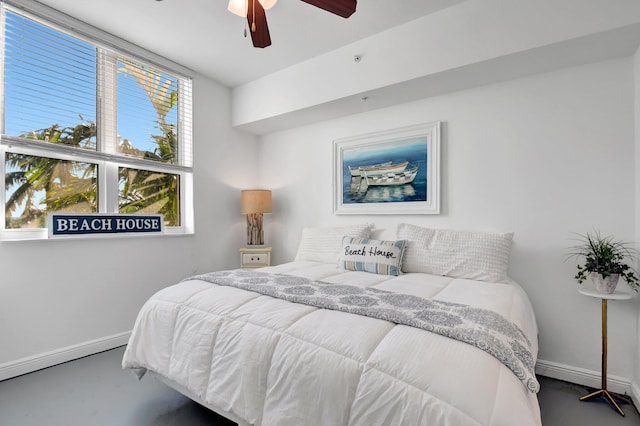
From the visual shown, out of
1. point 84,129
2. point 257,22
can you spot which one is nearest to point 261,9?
point 257,22

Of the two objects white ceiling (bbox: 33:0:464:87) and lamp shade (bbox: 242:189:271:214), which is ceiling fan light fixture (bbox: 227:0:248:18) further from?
lamp shade (bbox: 242:189:271:214)

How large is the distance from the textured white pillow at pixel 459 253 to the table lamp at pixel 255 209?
66.1 inches

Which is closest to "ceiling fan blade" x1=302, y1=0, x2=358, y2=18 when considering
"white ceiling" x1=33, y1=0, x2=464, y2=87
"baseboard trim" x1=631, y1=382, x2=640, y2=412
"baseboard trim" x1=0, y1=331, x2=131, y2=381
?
"white ceiling" x1=33, y1=0, x2=464, y2=87

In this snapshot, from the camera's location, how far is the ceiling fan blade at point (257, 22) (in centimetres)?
178

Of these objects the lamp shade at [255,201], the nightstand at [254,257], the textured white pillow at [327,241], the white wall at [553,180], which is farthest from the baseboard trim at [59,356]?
the white wall at [553,180]

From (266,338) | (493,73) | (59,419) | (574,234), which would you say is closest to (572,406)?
(574,234)

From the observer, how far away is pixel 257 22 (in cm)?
186

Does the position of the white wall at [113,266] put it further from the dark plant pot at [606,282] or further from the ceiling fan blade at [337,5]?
the dark plant pot at [606,282]

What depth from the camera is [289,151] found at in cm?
382

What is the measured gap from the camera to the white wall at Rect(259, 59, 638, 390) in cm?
212

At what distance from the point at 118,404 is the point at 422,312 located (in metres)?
1.86

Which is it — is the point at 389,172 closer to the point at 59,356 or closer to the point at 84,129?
the point at 84,129

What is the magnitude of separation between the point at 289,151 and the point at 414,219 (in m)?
1.72

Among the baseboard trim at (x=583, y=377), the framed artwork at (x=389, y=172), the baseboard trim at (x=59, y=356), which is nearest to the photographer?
the baseboard trim at (x=583, y=377)
